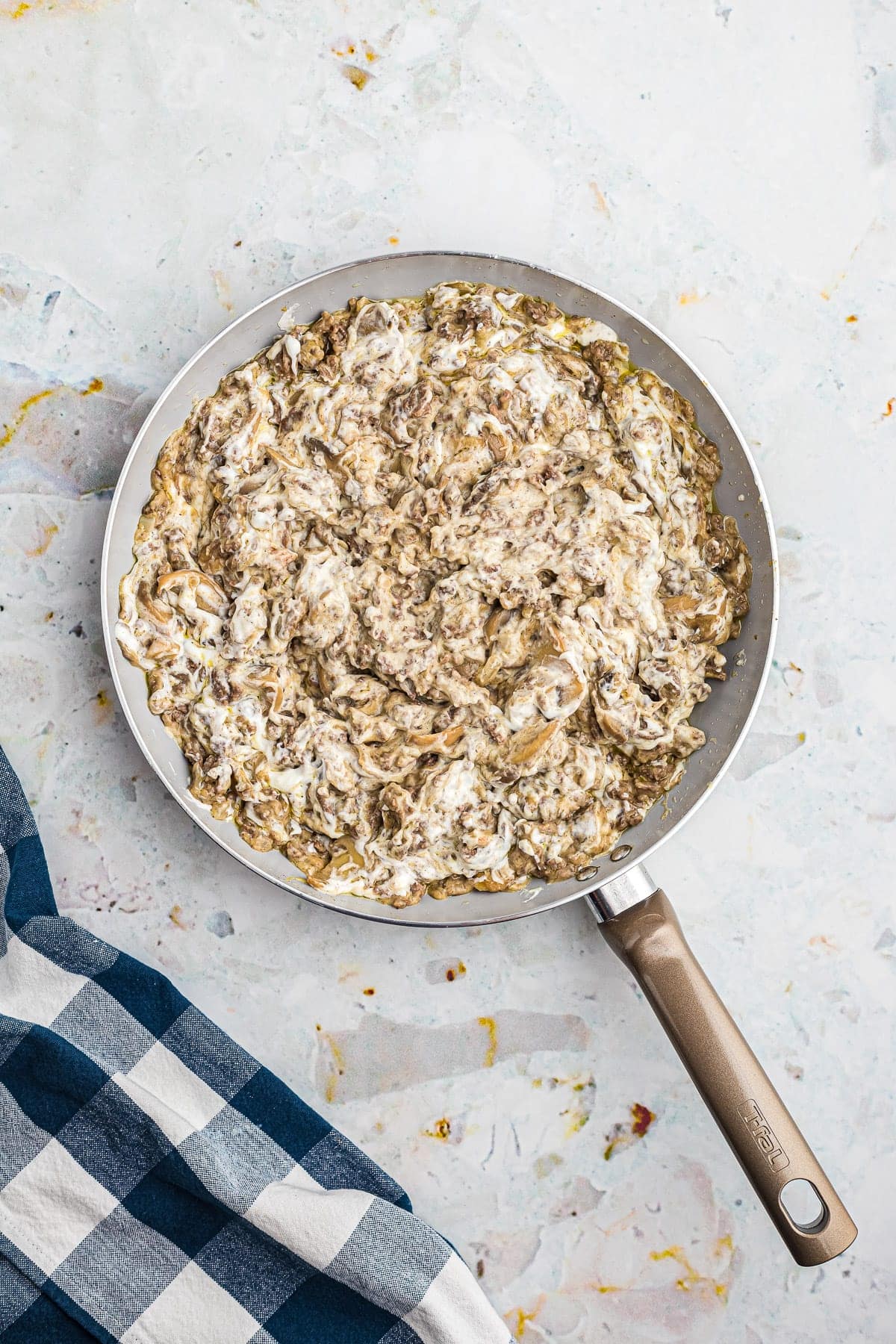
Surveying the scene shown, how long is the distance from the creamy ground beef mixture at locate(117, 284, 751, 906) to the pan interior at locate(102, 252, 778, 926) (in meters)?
0.04

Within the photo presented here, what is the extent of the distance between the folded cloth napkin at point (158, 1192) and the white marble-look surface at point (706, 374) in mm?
98

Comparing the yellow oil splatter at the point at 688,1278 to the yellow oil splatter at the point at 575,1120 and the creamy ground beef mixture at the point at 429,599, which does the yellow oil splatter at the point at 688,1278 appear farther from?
the creamy ground beef mixture at the point at 429,599

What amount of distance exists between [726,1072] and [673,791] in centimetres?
50

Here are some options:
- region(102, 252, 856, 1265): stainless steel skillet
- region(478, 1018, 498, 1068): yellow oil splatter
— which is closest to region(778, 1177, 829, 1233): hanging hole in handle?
region(102, 252, 856, 1265): stainless steel skillet

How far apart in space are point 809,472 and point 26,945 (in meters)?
1.84

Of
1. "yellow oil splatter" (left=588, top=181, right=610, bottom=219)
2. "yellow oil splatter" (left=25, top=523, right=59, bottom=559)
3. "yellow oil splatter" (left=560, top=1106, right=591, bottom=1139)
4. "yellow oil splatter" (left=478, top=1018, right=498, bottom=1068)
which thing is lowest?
"yellow oil splatter" (left=560, top=1106, right=591, bottom=1139)

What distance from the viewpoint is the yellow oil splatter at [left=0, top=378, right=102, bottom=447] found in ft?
6.11

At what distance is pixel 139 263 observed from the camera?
1863 millimetres

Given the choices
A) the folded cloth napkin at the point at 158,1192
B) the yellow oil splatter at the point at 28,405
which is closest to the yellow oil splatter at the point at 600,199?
the yellow oil splatter at the point at 28,405

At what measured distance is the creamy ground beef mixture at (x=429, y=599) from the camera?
1.63 metres

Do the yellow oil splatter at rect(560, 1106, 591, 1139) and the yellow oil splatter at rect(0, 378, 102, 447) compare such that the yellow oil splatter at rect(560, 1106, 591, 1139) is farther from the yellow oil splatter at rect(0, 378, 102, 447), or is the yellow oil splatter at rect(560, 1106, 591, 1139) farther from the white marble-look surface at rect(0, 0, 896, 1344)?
the yellow oil splatter at rect(0, 378, 102, 447)

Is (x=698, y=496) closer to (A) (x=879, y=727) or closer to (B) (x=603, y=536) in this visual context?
(B) (x=603, y=536)

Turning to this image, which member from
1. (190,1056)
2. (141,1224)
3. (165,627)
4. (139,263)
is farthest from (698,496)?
(141,1224)

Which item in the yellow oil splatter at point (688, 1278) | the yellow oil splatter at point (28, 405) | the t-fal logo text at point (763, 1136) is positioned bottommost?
the yellow oil splatter at point (688, 1278)
